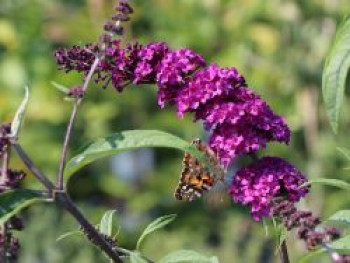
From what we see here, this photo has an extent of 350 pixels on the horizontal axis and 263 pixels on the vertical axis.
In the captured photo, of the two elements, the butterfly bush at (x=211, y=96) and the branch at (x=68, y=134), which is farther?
the butterfly bush at (x=211, y=96)

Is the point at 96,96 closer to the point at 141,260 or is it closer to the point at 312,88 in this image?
the point at 312,88

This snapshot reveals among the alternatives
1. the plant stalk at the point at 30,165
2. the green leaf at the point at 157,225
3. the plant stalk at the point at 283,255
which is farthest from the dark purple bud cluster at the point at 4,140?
the plant stalk at the point at 283,255

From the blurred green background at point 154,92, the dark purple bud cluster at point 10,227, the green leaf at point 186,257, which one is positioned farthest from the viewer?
the blurred green background at point 154,92

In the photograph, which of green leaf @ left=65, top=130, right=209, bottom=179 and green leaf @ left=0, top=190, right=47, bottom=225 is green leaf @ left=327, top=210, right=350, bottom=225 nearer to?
green leaf @ left=65, top=130, right=209, bottom=179

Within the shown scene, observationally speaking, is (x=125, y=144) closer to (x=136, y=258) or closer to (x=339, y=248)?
(x=136, y=258)

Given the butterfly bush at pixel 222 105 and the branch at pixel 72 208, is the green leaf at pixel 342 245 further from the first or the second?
the branch at pixel 72 208

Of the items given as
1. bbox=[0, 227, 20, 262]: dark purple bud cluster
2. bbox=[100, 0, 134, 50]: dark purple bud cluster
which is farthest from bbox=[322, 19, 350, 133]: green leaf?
bbox=[0, 227, 20, 262]: dark purple bud cluster

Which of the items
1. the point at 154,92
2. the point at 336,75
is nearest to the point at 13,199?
the point at 336,75
